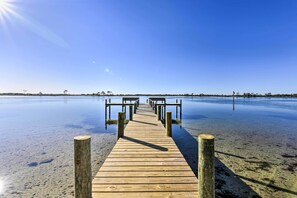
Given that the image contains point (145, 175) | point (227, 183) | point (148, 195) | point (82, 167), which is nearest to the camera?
point (82, 167)

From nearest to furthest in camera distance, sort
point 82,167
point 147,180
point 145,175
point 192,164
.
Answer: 1. point 82,167
2. point 147,180
3. point 145,175
4. point 192,164

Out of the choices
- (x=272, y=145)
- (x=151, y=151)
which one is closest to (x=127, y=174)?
(x=151, y=151)

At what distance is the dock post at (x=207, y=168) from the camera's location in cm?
287

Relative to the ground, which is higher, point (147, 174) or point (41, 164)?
point (147, 174)

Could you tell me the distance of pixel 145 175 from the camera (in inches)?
158

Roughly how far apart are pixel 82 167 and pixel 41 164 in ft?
22.9

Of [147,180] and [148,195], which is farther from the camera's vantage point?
[147,180]

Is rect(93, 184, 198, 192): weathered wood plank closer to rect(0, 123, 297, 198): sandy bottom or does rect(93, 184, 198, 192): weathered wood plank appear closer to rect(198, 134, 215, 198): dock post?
rect(198, 134, 215, 198): dock post

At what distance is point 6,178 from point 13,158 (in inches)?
98.6

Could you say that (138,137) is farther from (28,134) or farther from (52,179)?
(28,134)

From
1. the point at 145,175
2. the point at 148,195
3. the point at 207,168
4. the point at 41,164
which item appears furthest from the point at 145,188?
the point at 41,164

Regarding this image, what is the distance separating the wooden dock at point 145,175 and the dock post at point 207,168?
399mm

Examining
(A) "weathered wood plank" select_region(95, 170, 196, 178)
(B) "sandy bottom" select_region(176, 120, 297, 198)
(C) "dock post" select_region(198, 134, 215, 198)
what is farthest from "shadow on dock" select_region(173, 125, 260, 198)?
(C) "dock post" select_region(198, 134, 215, 198)

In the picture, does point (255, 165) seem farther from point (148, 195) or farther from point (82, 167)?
point (82, 167)
